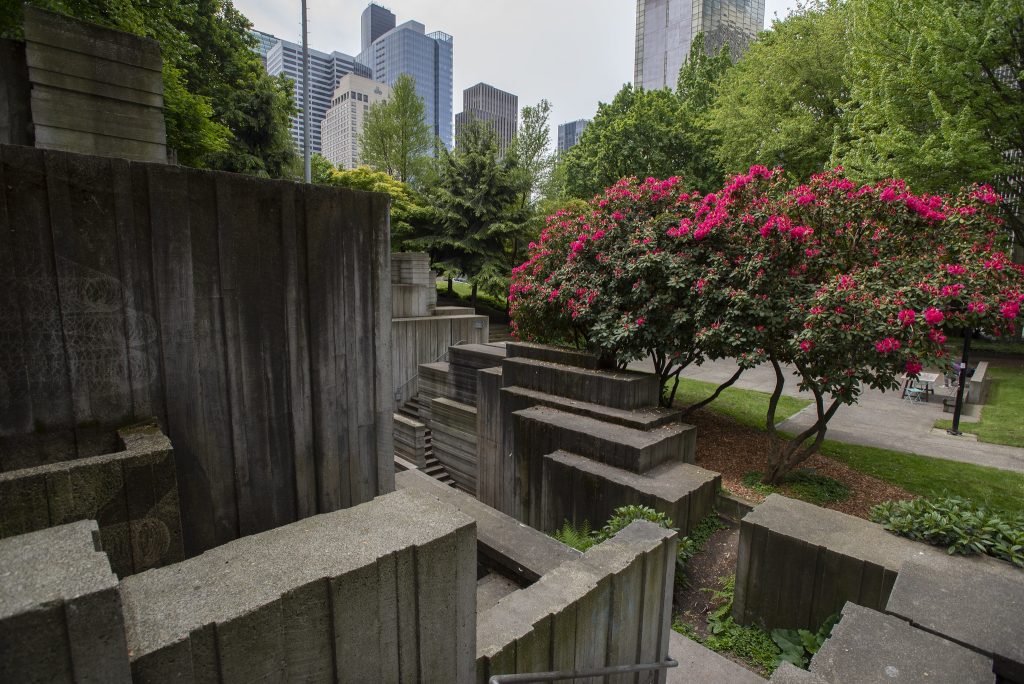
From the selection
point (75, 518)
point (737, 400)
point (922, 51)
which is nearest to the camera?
point (75, 518)

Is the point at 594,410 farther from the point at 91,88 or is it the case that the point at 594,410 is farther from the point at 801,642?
the point at 91,88

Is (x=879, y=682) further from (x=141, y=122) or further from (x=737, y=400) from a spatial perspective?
(x=737, y=400)

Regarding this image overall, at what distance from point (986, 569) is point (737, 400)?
7378mm

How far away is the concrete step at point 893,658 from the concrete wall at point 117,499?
12.2 feet

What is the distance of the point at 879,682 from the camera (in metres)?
2.93

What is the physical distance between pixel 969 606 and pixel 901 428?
25.2 ft

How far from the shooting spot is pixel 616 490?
6.15 metres

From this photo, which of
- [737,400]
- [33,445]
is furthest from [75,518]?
[737,400]

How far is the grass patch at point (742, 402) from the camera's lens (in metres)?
9.88

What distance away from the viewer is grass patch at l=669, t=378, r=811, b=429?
9.88 m

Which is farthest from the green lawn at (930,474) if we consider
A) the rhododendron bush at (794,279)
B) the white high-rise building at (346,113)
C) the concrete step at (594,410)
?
the white high-rise building at (346,113)

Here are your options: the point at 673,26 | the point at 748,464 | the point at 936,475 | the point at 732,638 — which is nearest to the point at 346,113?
the point at 673,26

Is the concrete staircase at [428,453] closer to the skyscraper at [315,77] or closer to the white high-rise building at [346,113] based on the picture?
the skyscraper at [315,77]

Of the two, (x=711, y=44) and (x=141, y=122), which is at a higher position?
(x=711, y=44)
